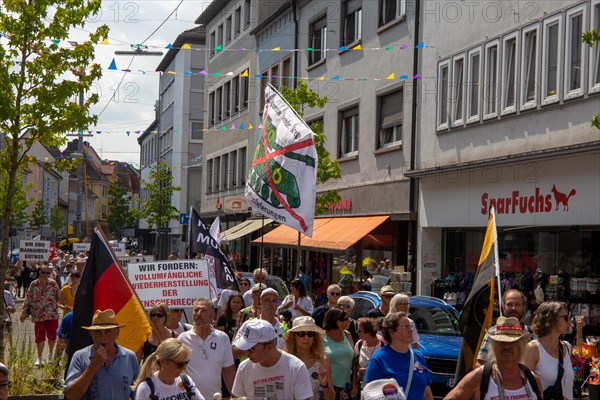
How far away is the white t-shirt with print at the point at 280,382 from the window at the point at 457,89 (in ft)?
58.0

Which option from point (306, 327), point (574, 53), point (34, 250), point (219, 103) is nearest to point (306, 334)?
point (306, 327)

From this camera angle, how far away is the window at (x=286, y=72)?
1468 inches

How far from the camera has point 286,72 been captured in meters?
37.9

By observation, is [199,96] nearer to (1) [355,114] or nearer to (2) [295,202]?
(1) [355,114]

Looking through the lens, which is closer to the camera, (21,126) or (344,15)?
(21,126)

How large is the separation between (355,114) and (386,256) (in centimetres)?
487

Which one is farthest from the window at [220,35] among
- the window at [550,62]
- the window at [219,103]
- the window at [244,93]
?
the window at [550,62]

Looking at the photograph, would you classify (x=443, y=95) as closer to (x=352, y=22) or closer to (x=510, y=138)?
(x=510, y=138)

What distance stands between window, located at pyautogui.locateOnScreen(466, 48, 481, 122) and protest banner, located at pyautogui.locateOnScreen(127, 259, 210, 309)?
12.4 metres

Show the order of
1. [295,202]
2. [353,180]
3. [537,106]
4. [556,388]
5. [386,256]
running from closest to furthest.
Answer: [556,388] → [295,202] → [537,106] → [386,256] → [353,180]

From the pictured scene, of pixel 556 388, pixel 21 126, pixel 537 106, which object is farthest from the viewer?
pixel 537 106

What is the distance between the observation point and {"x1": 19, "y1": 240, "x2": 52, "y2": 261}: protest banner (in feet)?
104

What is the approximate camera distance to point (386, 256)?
28.3 metres

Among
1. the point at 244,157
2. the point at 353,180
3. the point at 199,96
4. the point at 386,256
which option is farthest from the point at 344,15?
the point at 199,96
